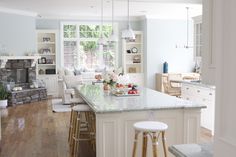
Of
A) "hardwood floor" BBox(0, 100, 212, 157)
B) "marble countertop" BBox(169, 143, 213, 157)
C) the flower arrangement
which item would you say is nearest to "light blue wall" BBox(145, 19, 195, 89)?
"hardwood floor" BBox(0, 100, 212, 157)

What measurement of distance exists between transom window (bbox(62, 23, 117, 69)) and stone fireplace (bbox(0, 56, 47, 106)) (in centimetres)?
161

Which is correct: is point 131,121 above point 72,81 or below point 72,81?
below

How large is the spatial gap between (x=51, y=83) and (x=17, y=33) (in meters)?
2.22

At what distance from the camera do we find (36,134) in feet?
19.1

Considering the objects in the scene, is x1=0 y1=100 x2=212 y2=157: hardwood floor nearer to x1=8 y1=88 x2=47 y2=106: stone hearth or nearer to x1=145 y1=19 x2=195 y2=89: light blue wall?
x1=8 y1=88 x2=47 y2=106: stone hearth

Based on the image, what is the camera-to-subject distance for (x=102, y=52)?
11875 millimetres

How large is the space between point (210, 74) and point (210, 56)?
0.30ft

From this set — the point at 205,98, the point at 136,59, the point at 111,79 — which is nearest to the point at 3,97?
the point at 111,79

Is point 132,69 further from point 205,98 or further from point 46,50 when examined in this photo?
point 205,98

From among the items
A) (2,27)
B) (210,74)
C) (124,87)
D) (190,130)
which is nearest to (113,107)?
(190,130)

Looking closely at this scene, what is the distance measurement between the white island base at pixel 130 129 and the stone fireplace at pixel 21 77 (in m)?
6.30

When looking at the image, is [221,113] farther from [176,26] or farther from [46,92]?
[176,26]

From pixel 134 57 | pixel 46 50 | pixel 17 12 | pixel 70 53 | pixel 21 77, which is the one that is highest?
pixel 17 12

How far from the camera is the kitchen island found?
3.53 m
